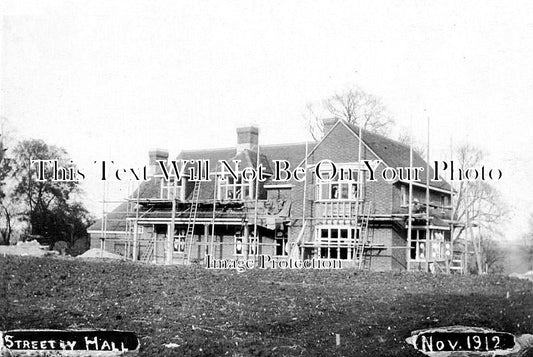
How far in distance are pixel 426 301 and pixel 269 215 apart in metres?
15.8

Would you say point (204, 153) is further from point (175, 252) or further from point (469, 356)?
point (469, 356)

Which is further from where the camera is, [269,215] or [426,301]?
[269,215]

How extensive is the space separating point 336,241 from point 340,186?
2.72 meters

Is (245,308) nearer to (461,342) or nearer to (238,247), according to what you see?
(461,342)

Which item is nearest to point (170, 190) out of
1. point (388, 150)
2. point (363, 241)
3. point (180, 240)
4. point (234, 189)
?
point (180, 240)

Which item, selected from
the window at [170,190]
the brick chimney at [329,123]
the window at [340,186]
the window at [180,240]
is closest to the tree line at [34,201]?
the window at [170,190]

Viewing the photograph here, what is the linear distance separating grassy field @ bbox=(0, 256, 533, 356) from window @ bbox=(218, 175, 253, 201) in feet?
41.9

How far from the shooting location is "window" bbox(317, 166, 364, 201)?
27734 mm

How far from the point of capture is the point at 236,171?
30.8m

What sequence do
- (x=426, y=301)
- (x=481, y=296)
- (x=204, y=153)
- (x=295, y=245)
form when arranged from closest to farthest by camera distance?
(x=426, y=301) < (x=481, y=296) < (x=295, y=245) < (x=204, y=153)

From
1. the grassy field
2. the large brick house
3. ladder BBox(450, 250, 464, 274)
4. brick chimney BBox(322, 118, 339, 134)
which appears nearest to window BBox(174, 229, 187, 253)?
the large brick house

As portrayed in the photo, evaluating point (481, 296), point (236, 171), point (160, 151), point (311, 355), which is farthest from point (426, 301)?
point (160, 151)

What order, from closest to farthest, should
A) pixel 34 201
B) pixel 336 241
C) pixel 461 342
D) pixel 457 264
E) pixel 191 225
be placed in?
Result: 1. pixel 461 342
2. pixel 336 241
3. pixel 34 201
4. pixel 191 225
5. pixel 457 264

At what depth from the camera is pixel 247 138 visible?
1325 inches
